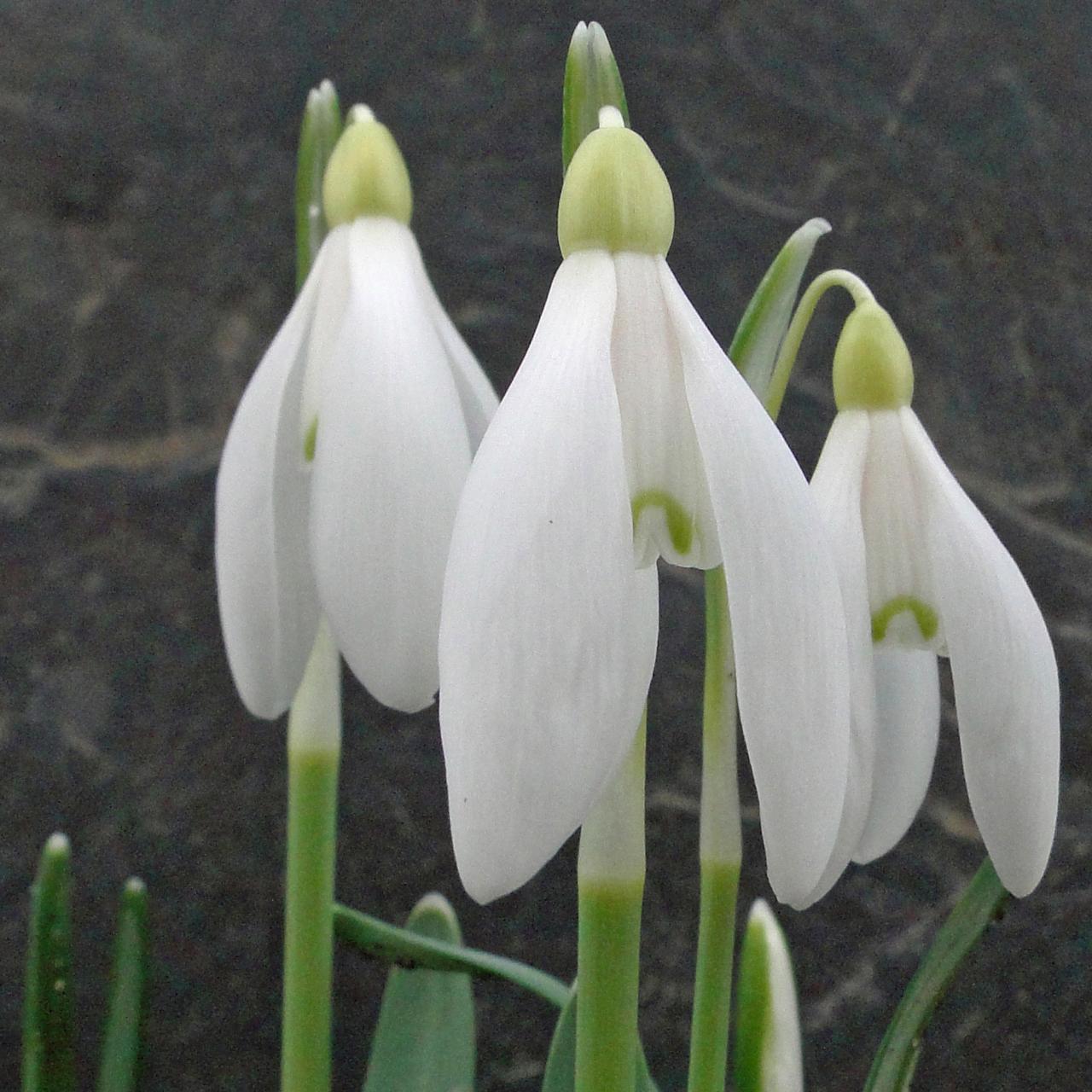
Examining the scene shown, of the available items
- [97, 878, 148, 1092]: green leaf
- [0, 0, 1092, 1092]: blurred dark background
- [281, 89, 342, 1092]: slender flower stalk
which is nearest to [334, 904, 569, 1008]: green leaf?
[281, 89, 342, 1092]: slender flower stalk

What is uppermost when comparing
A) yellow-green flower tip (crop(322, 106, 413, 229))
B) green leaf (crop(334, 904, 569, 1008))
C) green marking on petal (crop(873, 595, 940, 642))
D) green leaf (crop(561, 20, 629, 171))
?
yellow-green flower tip (crop(322, 106, 413, 229))

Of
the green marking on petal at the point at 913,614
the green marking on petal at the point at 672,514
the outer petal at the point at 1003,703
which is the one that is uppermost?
the green marking on petal at the point at 672,514

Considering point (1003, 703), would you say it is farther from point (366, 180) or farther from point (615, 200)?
point (366, 180)

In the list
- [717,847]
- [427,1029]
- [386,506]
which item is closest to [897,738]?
[717,847]

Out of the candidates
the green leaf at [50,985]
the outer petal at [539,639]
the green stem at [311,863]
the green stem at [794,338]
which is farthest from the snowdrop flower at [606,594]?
the green leaf at [50,985]

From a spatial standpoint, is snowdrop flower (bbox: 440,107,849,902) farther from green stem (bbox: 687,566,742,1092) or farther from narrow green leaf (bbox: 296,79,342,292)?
narrow green leaf (bbox: 296,79,342,292)

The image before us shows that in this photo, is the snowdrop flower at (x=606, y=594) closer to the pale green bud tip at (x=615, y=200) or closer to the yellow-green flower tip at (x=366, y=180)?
the pale green bud tip at (x=615, y=200)

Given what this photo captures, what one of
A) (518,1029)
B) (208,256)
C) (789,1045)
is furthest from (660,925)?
(208,256)
